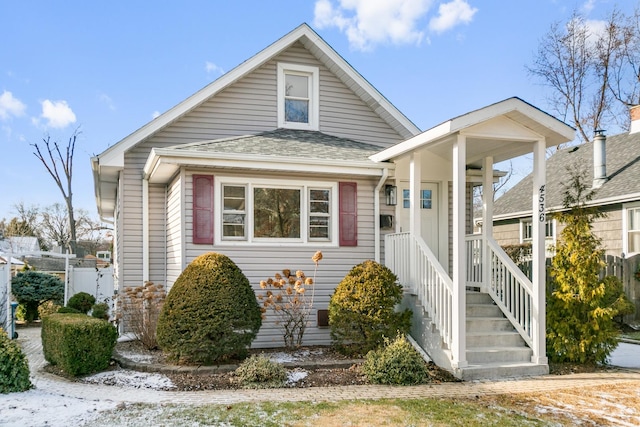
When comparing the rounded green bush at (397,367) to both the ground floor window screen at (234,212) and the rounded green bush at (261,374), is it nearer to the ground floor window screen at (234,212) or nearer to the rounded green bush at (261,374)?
the rounded green bush at (261,374)

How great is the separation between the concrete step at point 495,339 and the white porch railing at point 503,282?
0.42 feet

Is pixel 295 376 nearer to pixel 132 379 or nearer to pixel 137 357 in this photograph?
pixel 132 379

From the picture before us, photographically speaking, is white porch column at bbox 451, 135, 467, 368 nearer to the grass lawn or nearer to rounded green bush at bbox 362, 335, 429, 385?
rounded green bush at bbox 362, 335, 429, 385

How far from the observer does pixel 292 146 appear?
31.8ft

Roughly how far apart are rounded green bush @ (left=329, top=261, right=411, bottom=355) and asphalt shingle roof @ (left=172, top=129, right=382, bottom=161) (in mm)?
2216

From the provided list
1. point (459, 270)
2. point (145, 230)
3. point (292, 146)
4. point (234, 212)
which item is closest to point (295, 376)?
point (459, 270)

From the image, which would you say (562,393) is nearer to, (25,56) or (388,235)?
(388,235)

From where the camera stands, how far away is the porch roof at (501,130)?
733 centimetres

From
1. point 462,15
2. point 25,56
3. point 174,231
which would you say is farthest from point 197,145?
point 25,56

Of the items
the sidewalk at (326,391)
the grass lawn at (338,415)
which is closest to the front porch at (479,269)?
the sidewalk at (326,391)

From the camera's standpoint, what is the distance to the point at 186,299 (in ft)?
24.3

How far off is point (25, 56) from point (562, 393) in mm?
26318

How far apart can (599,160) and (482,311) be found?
9237mm

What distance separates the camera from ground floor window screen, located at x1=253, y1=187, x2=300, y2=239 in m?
9.12
